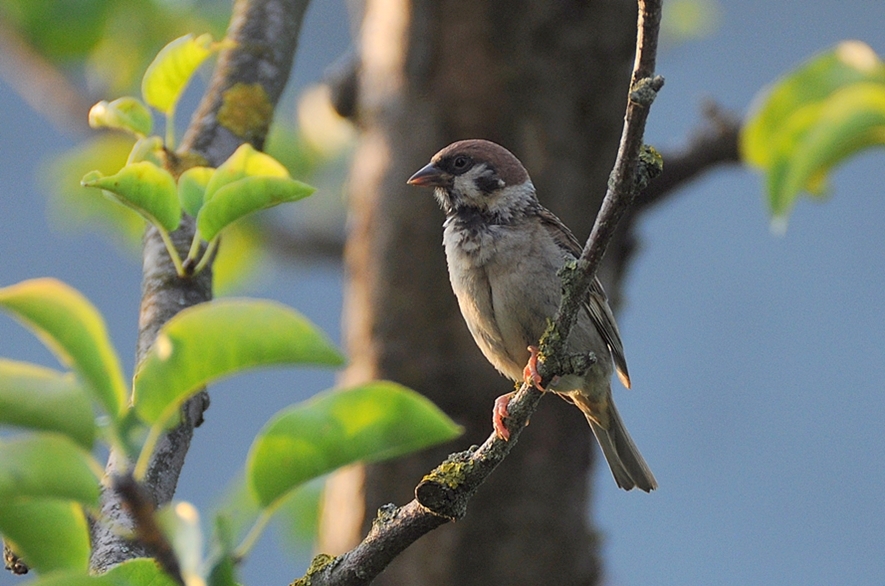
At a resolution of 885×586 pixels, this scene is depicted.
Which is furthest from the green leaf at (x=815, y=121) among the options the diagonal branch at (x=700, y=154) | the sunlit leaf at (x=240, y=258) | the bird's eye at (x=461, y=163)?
the sunlit leaf at (x=240, y=258)

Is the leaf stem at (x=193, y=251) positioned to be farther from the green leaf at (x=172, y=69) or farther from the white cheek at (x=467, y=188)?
the white cheek at (x=467, y=188)

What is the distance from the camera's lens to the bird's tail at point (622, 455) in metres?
3.96

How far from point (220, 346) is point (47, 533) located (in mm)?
460

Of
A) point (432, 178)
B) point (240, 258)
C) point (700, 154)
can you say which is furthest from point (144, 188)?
point (240, 258)

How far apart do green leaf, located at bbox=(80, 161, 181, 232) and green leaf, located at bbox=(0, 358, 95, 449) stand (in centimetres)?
86

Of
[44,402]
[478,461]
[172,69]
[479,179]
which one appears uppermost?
[479,179]

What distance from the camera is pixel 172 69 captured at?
2281 millimetres

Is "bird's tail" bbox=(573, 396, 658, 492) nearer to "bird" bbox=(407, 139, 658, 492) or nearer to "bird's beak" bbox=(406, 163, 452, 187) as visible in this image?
"bird" bbox=(407, 139, 658, 492)

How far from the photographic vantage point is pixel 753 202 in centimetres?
1008

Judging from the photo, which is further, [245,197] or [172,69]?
[172,69]

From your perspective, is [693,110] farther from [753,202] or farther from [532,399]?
[532,399]

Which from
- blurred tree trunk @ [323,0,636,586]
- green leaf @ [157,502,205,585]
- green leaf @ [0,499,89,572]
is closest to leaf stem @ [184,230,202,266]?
green leaf @ [0,499,89,572]

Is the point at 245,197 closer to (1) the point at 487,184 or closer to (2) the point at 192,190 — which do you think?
(2) the point at 192,190

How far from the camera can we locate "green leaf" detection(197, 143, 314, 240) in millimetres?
1872
